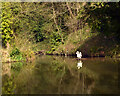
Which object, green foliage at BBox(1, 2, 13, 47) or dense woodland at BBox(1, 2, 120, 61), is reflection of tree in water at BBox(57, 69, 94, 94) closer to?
dense woodland at BBox(1, 2, 120, 61)

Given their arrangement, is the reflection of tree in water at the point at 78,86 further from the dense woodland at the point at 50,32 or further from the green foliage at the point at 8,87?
the dense woodland at the point at 50,32

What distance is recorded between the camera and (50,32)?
25.2 m

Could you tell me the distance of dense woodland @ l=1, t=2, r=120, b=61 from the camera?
18.8 metres

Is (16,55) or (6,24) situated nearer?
(16,55)

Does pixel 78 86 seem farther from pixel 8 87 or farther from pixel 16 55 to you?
pixel 16 55

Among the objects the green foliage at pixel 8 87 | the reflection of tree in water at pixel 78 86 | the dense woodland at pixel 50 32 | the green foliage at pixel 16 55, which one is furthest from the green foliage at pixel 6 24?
the reflection of tree in water at pixel 78 86

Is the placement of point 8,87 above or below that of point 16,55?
below

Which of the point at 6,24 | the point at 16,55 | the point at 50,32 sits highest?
the point at 6,24

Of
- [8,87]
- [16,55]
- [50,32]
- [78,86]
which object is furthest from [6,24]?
[78,86]

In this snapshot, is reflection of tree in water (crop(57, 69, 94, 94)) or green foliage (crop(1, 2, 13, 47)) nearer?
reflection of tree in water (crop(57, 69, 94, 94))

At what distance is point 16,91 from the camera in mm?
7316

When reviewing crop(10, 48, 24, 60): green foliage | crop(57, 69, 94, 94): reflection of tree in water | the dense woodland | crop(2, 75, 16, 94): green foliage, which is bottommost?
crop(2, 75, 16, 94): green foliage

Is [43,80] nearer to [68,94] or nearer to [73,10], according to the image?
[68,94]

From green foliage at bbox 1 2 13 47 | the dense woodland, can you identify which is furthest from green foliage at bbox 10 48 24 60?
green foliage at bbox 1 2 13 47
